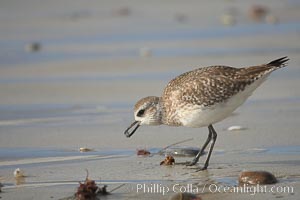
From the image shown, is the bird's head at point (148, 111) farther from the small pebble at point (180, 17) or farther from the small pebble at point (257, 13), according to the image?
the small pebble at point (257, 13)

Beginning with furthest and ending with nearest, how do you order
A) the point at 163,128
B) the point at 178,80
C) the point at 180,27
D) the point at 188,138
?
the point at 180,27
the point at 163,128
the point at 188,138
the point at 178,80

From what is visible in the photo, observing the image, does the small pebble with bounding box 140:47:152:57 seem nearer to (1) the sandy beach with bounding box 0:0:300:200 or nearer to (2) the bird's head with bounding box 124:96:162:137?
(1) the sandy beach with bounding box 0:0:300:200

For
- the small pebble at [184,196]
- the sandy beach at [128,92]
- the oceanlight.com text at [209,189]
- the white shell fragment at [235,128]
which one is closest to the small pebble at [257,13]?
the sandy beach at [128,92]

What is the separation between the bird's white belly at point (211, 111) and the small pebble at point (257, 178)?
43.2 inches

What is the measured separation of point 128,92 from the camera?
10828 mm

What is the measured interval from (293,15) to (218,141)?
8.69 metres

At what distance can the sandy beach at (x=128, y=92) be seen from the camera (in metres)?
6.88

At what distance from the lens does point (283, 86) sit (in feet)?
34.9

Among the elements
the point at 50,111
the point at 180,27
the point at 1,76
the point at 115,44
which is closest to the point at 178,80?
the point at 50,111

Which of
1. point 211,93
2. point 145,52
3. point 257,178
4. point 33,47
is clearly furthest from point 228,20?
point 257,178

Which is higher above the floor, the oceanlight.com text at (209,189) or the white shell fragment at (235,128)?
the white shell fragment at (235,128)

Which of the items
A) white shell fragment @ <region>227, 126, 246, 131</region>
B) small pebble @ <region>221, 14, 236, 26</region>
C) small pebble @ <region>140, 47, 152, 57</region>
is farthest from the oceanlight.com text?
small pebble @ <region>221, 14, 236, 26</region>

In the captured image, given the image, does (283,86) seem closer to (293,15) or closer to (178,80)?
(178,80)

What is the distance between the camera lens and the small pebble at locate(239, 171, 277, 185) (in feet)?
21.0
